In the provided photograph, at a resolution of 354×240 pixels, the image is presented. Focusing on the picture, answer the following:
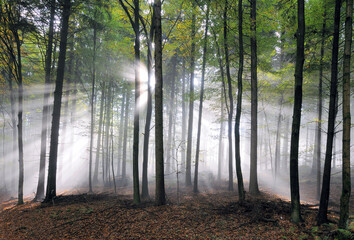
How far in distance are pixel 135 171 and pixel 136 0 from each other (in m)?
7.52

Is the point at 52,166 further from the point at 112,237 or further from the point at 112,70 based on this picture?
the point at 112,70

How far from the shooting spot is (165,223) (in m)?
5.60

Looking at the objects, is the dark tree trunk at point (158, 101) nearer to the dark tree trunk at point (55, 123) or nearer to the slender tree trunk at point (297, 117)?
the slender tree trunk at point (297, 117)

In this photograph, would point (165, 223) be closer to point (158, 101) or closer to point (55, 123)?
point (158, 101)

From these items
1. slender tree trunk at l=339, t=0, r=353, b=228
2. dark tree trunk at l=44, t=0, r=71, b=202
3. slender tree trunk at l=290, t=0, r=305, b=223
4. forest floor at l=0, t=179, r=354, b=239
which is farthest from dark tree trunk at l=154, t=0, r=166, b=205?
→ slender tree trunk at l=339, t=0, r=353, b=228

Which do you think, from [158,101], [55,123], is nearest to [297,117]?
[158,101]

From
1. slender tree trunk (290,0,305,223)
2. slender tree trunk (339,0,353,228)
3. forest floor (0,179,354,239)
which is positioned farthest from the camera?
slender tree trunk (290,0,305,223)

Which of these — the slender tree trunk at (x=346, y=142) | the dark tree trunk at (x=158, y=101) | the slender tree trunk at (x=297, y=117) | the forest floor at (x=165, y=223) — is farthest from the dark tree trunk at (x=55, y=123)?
the slender tree trunk at (x=346, y=142)

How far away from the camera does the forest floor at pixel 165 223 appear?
4.89m

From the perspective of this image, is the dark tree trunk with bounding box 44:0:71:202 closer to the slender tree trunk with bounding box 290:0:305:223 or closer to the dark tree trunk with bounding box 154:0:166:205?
the dark tree trunk with bounding box 154:0:166:205

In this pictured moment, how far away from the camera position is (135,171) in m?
7.61

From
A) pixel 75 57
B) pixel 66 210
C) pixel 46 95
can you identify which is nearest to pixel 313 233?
pixel 66 210

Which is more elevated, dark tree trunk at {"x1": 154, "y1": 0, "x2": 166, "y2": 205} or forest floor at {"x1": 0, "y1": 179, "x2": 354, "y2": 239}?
dark tree trunk at {"x1": 154, "y1": 0, "x2": 166, "y2": 205}

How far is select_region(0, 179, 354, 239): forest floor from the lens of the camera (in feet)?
16.1
